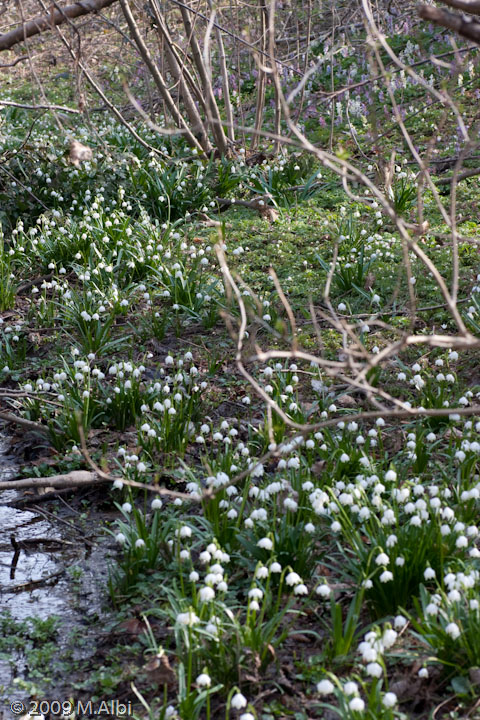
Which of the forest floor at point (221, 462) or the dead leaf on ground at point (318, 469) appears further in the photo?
the dead leaf on ground at point (318, 469)

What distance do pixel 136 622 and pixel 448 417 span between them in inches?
75.3

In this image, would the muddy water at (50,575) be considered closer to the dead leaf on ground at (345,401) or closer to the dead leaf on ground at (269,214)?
the dead leaf on ground at (345,401)

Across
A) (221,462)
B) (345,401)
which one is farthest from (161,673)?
(345,401)

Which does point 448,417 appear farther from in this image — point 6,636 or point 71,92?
point 71,92

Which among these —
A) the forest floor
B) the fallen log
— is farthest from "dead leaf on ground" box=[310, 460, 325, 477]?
the fallen log

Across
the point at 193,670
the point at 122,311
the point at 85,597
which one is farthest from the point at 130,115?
the point at 193,670

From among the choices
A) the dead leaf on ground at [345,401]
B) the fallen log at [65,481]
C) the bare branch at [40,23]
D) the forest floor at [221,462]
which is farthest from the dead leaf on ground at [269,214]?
the fallen log at [65,481]

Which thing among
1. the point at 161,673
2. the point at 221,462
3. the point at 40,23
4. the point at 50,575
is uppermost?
the point at 40,23

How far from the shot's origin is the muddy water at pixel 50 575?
3.14m

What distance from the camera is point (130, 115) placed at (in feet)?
37.2

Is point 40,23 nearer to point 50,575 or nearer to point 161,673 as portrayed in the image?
point 50,575

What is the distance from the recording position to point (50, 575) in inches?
141

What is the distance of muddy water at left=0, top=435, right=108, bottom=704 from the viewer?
10.3 feet

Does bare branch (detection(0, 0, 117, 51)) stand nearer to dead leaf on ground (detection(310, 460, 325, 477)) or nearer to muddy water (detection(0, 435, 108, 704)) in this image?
muddy water (detection(0, 435, 108, 704))
